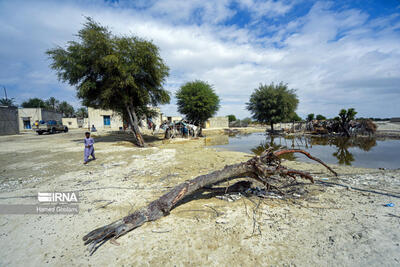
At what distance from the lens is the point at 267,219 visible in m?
2.96

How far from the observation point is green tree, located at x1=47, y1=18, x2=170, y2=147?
11445 millimetres

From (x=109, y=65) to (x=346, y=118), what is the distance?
30983mm

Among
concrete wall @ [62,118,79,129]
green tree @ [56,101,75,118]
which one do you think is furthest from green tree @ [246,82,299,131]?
green tree @ [56,101,75,118]

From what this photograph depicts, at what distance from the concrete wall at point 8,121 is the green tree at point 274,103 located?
4162cm

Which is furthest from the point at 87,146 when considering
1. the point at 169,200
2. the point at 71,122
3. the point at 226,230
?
the point at 71,122

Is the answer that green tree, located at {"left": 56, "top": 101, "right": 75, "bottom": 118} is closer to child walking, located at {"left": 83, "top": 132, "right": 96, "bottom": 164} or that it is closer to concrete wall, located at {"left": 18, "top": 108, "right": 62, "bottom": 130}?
concrete wall, located at {"left": 18, "top": 108, "right": 62, "bottom": 130}

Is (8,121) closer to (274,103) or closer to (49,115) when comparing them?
(49,115)

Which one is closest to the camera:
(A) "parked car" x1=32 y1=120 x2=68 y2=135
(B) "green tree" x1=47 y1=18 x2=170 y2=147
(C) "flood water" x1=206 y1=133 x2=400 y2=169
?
(C) "flood water" x1=206 y1=133 x2=400 y2=169

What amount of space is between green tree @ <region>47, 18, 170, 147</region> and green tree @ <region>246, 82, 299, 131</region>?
19.6 meters

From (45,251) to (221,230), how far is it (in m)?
2.76

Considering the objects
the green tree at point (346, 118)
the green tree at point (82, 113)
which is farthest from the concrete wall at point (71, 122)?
the green tree at point (346, 118)

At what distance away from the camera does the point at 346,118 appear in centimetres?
2333

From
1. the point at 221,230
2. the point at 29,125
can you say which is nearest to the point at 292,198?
the point at 221,230

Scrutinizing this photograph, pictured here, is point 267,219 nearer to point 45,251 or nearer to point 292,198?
point 292,198
